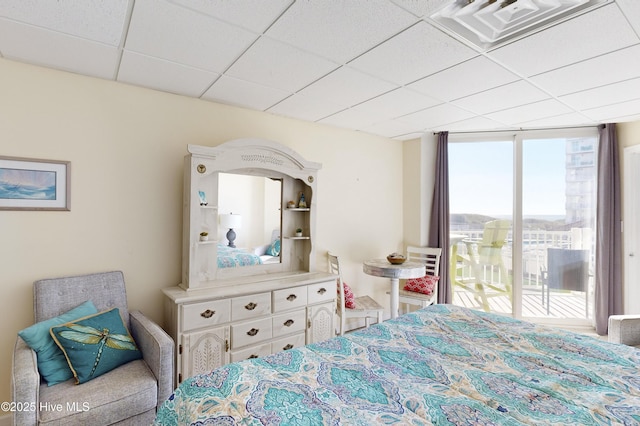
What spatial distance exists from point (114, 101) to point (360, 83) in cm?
195

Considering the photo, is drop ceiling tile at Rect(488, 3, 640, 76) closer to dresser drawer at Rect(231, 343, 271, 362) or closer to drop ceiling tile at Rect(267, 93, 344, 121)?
drop ceiling tile at Rect(267, 93, 344, 121)

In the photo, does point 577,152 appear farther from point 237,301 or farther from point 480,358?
point 237,301

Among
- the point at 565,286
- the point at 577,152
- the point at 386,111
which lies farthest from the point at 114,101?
the point at 565,286

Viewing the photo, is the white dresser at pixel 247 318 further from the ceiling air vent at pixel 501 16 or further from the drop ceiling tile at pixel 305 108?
the ceiling air vent at pixel 501 16

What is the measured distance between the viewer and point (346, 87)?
2.67 meters

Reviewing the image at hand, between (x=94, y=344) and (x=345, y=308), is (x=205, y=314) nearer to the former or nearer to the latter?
(x=94, y=344)

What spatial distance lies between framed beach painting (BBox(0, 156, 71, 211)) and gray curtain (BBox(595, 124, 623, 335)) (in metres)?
5.36

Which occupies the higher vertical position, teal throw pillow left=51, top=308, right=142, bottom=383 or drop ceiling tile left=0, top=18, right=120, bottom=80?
drop ceiling tile left=0, top=18, right=120, bottom=80

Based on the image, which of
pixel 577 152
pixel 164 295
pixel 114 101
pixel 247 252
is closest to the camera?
pixel 114 101

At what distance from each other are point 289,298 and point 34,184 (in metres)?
2.09

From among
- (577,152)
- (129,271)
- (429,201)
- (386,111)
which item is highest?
(386,111)

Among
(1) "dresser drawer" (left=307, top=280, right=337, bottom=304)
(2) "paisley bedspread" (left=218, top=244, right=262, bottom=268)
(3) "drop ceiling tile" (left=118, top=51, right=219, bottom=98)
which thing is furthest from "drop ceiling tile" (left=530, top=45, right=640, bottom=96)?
(2) "paisley bedspread" (left=218, top=244, right=262, bottom=268)

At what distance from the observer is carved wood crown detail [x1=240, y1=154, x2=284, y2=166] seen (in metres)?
2.94

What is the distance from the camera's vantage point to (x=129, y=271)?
8.69 ft
